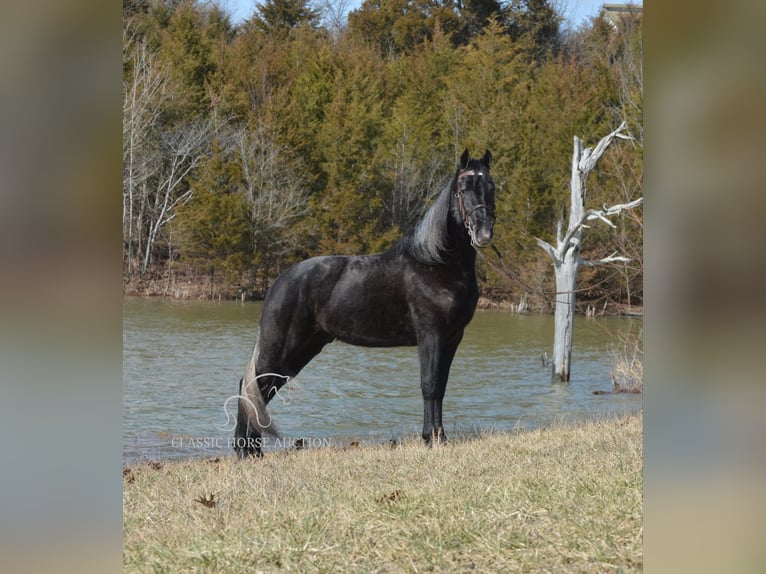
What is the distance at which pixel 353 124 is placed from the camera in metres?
11.0

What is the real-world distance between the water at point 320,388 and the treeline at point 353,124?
3.21 feet

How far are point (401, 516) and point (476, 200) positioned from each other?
2555 millimetres

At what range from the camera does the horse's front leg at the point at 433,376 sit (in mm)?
5707

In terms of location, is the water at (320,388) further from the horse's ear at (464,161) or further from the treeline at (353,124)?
the horse's ear at (464,161)

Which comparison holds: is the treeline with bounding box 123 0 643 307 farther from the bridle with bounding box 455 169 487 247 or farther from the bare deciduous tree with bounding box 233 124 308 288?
the bridle with bounding box 455 169 487 247

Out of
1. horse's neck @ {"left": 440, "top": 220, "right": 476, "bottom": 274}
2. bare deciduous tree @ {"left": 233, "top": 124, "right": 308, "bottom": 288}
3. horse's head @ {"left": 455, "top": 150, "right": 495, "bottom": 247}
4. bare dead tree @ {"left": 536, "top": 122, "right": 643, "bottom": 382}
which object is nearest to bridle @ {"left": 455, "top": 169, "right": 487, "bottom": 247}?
horse's head @ {"left": 455, "top": 150, "right": 495, "bottom": 247}

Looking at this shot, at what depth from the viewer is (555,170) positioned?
12.8 m

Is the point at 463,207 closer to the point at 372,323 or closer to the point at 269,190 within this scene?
the point at 372,323

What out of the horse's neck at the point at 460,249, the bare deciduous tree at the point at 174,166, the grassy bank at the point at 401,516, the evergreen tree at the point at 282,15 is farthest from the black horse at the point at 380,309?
the bare deciduous tree at the point at 174,166

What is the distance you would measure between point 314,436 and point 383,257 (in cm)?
240
